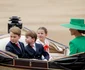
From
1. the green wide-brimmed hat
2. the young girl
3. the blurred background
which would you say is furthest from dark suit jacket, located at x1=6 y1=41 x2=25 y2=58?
the blurred background

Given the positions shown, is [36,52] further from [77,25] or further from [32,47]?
[77,25]

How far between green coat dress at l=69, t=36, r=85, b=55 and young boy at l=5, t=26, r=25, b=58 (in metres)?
0.66

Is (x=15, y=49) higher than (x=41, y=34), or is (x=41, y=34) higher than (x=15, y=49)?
(x=41, y=34)

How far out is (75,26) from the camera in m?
4.05

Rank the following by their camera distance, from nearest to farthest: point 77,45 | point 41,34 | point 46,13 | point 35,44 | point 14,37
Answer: point 77,45, point 14,37, point 35,44, point 41,34, point 46,13

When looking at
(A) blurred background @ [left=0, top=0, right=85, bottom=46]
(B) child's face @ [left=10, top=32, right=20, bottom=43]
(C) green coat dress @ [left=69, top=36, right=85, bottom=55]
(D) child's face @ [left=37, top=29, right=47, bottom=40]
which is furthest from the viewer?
(A) blurred background @ [left=0, top=0, right=85, bottom=46]

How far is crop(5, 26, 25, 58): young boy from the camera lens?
430 cm

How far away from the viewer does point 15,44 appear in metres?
4.38

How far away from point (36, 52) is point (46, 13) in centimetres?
839

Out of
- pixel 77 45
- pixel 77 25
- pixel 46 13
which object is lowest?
pixel 77 45

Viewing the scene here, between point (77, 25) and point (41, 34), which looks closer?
point (77, 25)

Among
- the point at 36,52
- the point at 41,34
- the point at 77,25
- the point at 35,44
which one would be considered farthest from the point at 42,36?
the point at 77,25

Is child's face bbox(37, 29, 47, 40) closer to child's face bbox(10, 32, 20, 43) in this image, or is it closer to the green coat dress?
child's face bbox(10, 32, 20, 43)

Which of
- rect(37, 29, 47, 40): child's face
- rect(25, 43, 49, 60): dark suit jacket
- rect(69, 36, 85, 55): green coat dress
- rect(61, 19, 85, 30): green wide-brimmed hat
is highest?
rect(61, 19, 85, 30): green wide-brimmed hat
